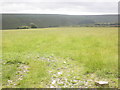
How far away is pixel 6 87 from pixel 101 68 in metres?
3.74

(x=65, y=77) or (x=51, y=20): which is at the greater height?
(x=51, y=20)

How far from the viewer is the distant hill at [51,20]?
696 centimetres

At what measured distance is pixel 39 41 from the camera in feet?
36.7

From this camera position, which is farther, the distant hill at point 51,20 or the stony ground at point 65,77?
the distant hill at point 51,20

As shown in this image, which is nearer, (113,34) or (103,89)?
(103,89)

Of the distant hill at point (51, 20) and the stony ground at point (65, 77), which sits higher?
the distant hill at point (51, 20)

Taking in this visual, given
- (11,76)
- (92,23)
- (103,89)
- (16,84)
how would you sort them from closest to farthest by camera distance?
(103,89) → (16,84) → (11,76) → (92,23)

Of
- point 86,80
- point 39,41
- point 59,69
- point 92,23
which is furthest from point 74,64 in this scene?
point 39,41

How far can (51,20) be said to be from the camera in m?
8.32

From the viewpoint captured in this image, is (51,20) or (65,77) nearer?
(65,77)

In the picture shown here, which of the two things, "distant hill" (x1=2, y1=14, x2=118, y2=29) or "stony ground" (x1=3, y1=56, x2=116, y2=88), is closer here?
"stony ground" (x1=3, y1=56, x2=116, y2=88)

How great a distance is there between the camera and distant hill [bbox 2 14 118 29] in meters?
6.96

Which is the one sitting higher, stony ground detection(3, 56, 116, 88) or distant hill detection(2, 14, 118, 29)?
distant hill detection(2, 14, 118, 29)

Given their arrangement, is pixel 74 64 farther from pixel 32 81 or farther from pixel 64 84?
pixel 32 81
